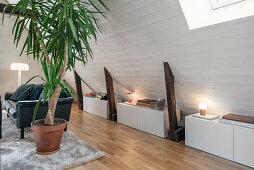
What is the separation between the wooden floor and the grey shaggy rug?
137mm

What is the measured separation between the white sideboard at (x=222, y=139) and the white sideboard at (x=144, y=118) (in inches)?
18.2

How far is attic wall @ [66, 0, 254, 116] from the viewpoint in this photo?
6.64 feet

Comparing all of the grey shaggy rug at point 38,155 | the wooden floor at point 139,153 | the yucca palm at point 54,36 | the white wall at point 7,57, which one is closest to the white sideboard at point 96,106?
the wooden floor at point 139,153

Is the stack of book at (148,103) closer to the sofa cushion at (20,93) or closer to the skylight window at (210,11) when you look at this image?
the skylight window at (210,11)

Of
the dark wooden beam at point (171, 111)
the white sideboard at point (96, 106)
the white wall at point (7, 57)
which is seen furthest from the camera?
the white wall at point (7, 57)

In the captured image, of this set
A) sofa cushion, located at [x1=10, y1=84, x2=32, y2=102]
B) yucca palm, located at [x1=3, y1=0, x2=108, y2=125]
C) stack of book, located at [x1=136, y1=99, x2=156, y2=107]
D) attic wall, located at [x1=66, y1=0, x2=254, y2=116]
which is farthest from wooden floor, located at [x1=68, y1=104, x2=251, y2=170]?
sofa cushion, located at [x1=10, y1=84, x2=32, y2=102]

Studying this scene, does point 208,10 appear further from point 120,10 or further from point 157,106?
point 157,106

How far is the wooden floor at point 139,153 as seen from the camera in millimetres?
2113

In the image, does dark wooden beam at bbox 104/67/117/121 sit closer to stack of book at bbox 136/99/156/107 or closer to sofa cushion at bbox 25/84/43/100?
stack of book at bbox 136/99/156/107

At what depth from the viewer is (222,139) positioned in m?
2.33

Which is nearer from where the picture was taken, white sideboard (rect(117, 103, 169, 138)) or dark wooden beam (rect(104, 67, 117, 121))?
white sideboard (rect(117, 103, 169, 138))

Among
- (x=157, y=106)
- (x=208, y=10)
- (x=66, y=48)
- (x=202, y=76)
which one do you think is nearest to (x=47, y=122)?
(x=66, y=48)

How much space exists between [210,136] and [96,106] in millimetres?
2987

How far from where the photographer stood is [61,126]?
2447mm
